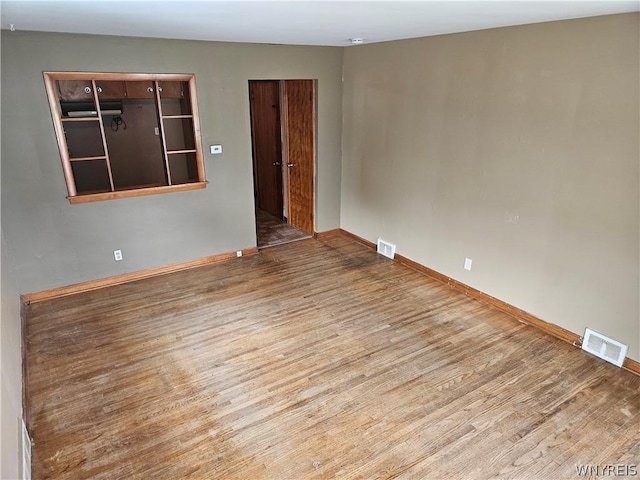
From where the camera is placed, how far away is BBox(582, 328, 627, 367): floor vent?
9.94 feet

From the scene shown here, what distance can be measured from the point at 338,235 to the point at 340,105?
1738mm

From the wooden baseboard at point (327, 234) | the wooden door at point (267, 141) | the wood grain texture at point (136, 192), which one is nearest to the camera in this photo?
the wood grain texture at point (136, 192)

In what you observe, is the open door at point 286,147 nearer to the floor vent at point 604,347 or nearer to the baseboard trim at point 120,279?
the baseboard trim at point 120,279

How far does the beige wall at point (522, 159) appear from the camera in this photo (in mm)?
2822

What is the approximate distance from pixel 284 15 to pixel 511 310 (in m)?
3.06

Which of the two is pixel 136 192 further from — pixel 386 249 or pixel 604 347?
pixel 604 347

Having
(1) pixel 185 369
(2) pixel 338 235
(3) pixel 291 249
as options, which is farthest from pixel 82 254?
(2) pixel 338 235

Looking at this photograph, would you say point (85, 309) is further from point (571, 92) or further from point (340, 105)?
point (571, 92)

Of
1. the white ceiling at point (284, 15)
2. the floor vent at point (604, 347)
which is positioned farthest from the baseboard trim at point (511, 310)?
the white ceiling at point (284, 15)

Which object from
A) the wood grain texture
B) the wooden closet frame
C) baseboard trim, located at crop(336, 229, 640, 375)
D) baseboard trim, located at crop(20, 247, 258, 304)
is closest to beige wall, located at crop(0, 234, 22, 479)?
baseboard trim, located at crop(20, 247, 258, 304)

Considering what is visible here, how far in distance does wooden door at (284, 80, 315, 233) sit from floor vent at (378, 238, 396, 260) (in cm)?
106

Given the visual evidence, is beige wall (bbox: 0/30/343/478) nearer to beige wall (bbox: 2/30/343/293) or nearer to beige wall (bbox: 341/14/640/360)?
beige wall (bbox: 2/30/343/293)

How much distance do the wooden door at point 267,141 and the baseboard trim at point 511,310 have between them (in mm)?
2372

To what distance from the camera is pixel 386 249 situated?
5.04 meters
